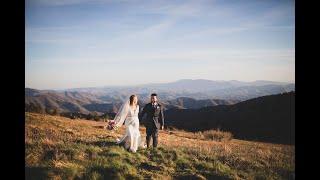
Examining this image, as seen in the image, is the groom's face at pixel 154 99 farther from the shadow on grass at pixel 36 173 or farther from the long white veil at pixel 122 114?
the shadow on grass at pixel 36 173

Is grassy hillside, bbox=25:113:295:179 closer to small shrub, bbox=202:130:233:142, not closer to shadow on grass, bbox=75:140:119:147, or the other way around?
shadow on grass, bbox=75:140:119:147

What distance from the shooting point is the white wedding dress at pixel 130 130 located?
9.16 meters

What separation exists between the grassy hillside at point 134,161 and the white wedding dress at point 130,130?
18 cm

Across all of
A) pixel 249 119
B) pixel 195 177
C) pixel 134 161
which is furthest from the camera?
pixel 249 119

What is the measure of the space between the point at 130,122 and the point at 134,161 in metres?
0.97

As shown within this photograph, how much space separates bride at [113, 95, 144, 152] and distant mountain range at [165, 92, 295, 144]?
27.6ft

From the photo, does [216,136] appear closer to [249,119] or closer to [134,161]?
[249,119]

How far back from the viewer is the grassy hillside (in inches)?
321

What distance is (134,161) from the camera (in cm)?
870

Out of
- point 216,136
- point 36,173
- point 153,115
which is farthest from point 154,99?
point 216,136
